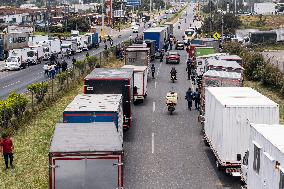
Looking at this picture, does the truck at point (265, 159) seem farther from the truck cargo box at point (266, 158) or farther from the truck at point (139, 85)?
the truck at point (139, 85)

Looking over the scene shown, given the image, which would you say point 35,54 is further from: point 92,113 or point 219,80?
point 92,113

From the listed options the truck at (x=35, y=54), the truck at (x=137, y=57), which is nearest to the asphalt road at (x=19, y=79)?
the truck at (x=35, y=54)

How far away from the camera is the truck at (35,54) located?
217 feet

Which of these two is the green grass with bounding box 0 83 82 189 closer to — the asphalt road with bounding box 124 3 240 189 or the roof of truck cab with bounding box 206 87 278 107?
the asphalt road with bounding box 124 3 240 189

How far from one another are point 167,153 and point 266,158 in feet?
35.6

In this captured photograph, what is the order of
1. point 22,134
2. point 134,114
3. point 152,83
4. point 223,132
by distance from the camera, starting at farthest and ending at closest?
point 152,83
point 134,114
point 22,134
point 223,132

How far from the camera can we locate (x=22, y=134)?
28000 millimetres

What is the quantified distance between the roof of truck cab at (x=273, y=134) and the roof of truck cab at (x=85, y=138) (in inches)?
145

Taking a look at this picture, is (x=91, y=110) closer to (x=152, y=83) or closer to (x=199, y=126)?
(x=199, y=126)

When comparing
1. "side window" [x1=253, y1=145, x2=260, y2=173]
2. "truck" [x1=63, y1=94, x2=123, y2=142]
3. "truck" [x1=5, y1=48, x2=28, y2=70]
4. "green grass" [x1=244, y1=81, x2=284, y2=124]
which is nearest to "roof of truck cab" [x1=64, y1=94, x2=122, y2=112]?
"truck" [x1=63, y1=94, x2=123, y2=142]

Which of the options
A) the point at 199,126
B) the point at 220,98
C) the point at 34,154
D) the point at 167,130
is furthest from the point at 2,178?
the point at 199,126

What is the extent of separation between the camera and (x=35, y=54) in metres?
67.2

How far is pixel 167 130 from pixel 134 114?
480 centimetres

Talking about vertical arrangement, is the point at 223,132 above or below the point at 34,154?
above
